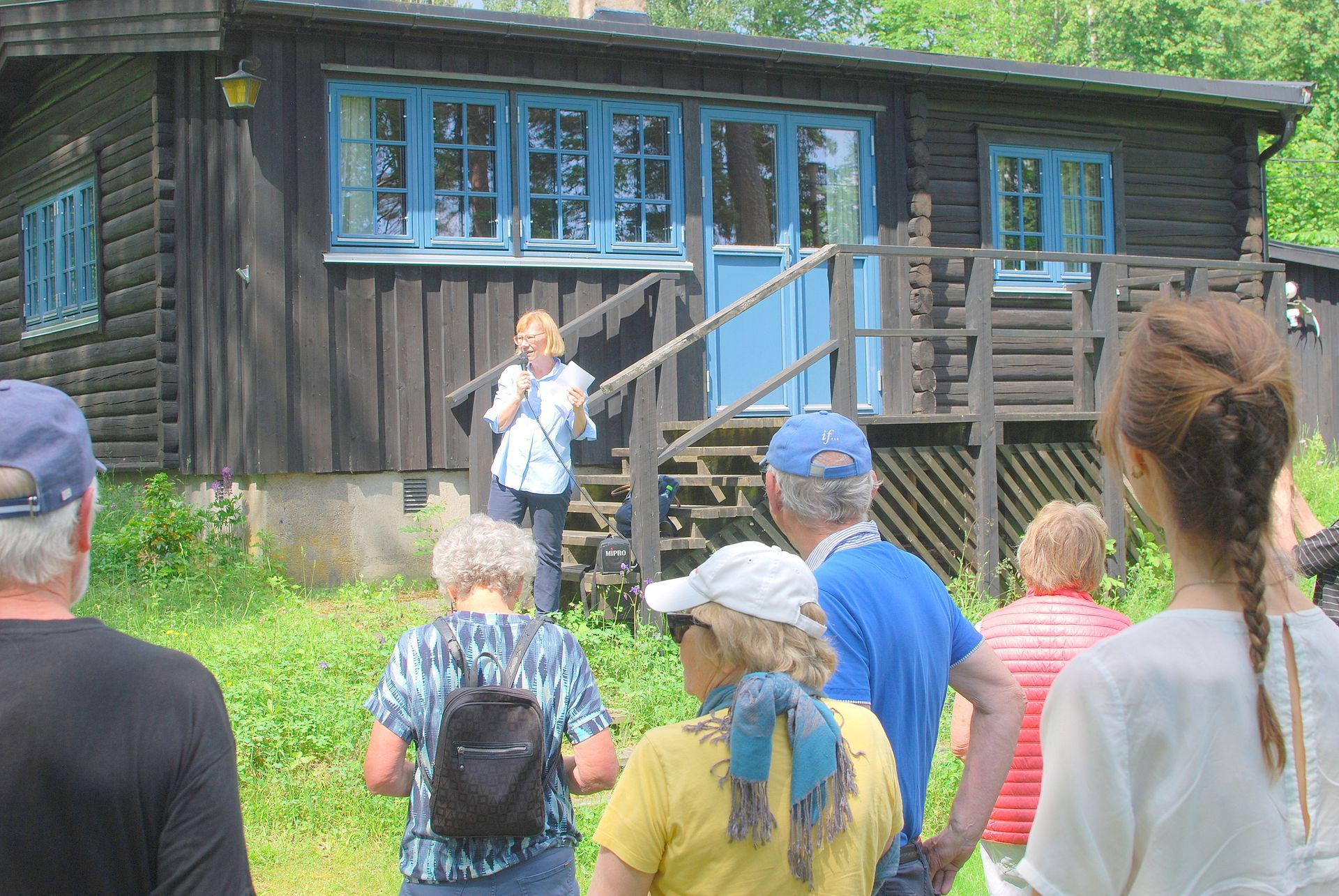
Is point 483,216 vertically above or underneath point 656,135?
underneath

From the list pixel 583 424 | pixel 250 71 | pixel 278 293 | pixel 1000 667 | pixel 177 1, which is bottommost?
pixel 1000 667

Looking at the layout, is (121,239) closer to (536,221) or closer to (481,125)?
(481,125)

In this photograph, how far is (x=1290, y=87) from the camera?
11.8 metres

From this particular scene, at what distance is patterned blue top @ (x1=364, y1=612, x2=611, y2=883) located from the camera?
296 cm

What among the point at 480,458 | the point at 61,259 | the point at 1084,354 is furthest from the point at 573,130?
the point at 61,259

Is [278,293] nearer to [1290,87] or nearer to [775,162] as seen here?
[775,162]

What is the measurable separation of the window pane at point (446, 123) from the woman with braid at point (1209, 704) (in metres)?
8.21

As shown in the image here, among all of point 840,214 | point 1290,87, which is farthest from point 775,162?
point 1290,87

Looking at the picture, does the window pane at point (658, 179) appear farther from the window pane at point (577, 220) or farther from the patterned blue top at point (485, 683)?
the patterned blue top at point (485, 683)

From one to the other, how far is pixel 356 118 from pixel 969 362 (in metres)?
4.80

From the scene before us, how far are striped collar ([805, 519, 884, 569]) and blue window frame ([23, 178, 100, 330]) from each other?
9.24 meters

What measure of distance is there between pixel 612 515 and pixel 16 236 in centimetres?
795

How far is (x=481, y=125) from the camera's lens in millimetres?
9344

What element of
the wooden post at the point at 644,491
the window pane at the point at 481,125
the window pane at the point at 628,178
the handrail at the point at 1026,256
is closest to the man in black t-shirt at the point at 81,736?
the wooden post at the point at 644,491
